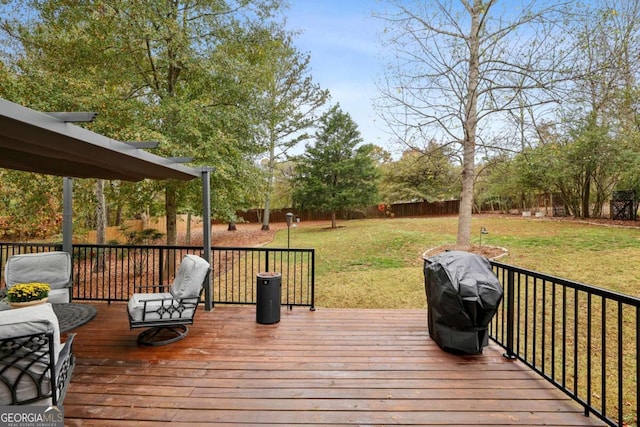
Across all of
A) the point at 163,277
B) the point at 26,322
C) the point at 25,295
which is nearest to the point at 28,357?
the point at 26,322

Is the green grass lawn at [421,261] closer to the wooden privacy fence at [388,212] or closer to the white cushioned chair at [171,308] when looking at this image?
the white cushioned chair at [171,308]

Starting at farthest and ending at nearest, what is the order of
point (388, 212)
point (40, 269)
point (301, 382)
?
point (388, 212) → point (40, 269) → point (301, 382)

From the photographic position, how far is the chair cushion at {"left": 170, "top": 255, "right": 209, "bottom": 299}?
349 centimetres

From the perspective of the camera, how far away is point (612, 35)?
25.4 feet

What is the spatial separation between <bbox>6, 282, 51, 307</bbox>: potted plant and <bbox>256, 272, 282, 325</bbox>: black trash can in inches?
82.7

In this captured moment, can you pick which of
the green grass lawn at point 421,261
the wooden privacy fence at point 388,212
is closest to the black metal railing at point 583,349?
the green grass lawn at point 421,261

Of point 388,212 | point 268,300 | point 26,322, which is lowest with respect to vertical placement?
point 268,300

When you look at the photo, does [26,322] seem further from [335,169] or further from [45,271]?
[335,169]

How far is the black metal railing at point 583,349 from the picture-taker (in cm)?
209

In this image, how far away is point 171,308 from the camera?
11.1ft

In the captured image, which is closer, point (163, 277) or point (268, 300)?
point (268, 300)

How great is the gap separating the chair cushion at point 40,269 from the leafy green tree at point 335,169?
13.7 m

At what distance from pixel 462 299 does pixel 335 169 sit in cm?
1472

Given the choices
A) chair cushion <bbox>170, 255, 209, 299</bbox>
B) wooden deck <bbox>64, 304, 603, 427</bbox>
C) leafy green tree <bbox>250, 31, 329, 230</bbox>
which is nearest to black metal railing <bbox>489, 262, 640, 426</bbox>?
wooden deck <bbox>64, 304, 603, 427</bbox>
